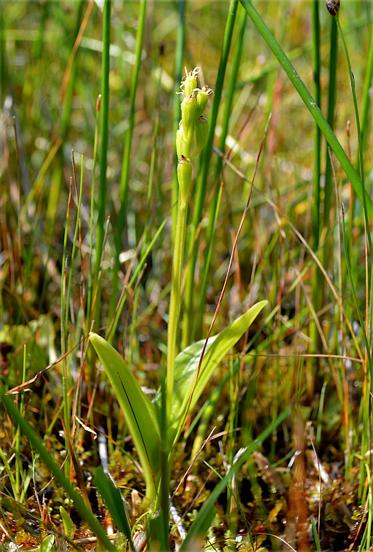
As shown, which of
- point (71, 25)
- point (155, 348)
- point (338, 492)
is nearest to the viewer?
point (338, 492)

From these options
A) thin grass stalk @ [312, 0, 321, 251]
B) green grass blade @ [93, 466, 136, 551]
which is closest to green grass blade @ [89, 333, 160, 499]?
green grass blade @ [93, 466, 136, 551]

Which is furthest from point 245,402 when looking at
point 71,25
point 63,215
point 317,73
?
point 71,25

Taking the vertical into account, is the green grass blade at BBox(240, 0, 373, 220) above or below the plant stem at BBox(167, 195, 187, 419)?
above

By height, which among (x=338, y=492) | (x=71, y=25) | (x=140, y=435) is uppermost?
(x=71, y=25)

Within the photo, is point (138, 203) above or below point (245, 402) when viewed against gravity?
above

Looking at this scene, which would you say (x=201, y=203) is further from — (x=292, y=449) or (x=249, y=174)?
(x=249, y=174)

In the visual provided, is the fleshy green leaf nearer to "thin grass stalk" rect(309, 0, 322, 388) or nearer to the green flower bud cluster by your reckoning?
the green flower bud cluster
